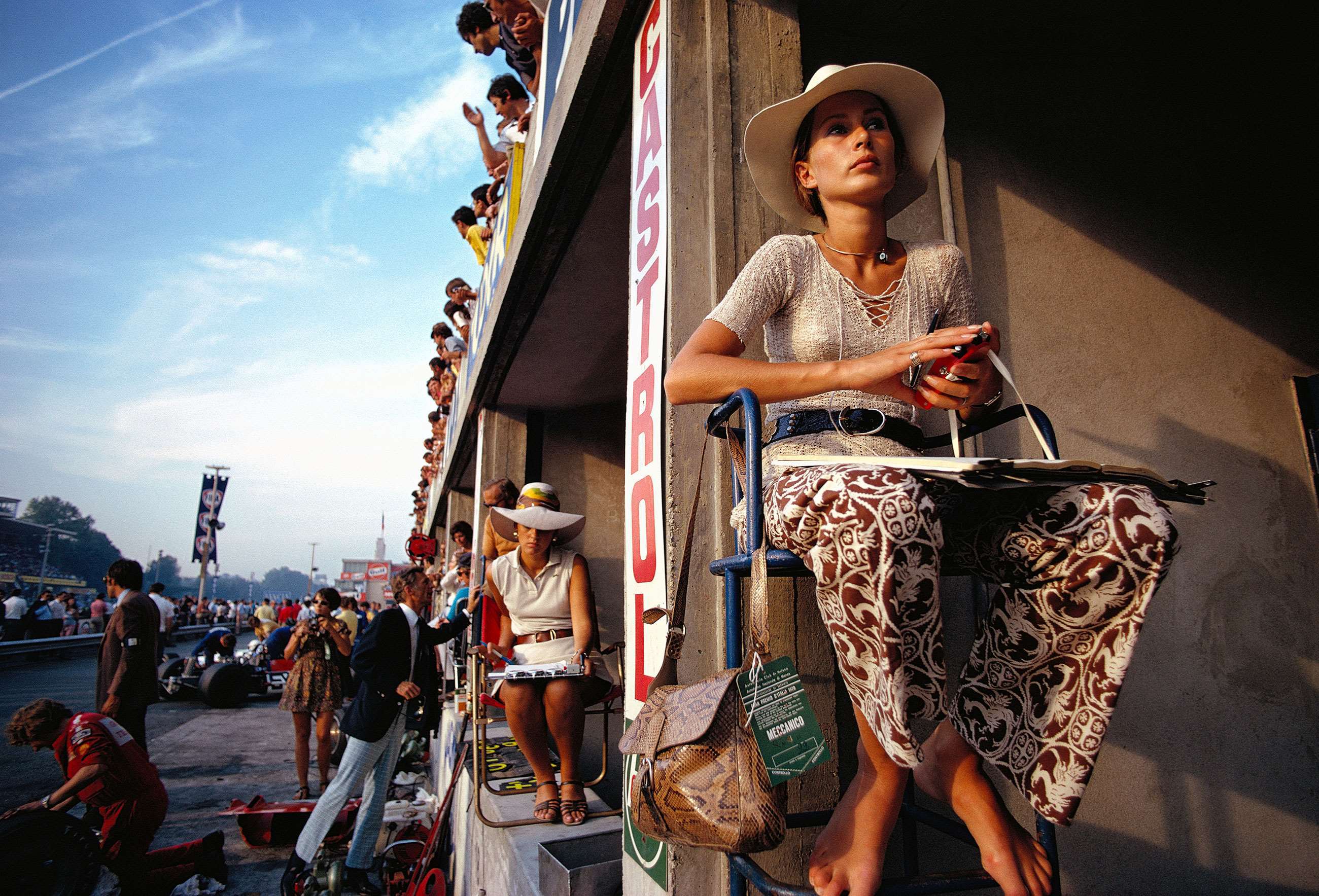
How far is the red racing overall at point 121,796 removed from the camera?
14.4 feet

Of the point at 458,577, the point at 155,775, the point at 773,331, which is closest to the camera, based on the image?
the point at 773,331

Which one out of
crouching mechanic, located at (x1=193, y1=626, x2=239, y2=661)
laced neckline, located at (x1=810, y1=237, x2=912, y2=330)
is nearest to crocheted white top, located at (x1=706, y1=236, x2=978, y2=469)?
laced neckline, located at (x1=810, y1=237, x2=912, y2=330)

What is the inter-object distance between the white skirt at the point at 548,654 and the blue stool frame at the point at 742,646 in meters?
2.25

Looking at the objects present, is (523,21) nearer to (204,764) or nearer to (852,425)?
(852,425)

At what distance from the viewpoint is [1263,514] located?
9.26 feet

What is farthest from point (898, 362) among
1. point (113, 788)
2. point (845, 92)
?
point (113, 788)

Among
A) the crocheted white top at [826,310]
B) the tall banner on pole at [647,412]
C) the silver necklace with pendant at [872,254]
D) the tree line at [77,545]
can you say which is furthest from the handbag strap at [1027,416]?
the tree line at [77,545]

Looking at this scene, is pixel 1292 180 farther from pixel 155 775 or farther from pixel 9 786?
pixel 9 786

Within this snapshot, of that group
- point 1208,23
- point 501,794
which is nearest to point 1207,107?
point 1208,23

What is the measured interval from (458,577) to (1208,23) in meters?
7.44

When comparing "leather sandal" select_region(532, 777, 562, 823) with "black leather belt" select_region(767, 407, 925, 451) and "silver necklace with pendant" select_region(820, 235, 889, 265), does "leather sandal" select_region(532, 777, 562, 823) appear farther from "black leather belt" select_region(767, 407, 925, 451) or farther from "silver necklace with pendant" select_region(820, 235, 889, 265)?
"silver necklace with pendant" select_region(820, 235, 889, 265)

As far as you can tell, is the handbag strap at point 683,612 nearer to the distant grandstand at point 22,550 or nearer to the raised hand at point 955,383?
the raised hand at point 955,383

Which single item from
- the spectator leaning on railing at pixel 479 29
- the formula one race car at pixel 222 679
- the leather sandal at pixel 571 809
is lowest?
the formula one race car at pixel 222 679

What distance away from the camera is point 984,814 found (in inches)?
47.9
